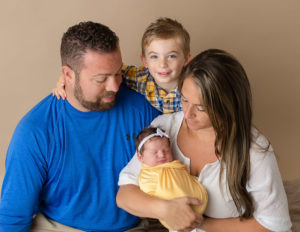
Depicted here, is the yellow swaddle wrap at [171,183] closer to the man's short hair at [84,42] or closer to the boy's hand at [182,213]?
the boy's hand at [182,213]

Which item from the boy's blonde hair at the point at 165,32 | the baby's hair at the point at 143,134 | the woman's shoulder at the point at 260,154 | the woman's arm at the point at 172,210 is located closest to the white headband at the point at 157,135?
the baby's hair at the point at 143,134

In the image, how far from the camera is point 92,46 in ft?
6.58

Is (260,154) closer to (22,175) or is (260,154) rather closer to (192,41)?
(22,175)

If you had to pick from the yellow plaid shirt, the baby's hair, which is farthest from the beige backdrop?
the baby's hair

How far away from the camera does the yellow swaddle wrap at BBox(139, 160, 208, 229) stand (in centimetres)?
186

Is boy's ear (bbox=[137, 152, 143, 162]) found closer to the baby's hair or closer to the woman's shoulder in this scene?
the baby's hair

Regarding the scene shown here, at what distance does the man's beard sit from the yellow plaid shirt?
30cm

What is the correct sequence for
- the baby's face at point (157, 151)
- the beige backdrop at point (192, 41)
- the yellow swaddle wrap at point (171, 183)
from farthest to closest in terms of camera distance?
the beige backdrop at point (192, 41), the baby's face at point (157, 151), the yellow swaddle wrap at point (171, 183)

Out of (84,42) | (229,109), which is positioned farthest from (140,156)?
(84,42)

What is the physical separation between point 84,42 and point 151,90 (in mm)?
523

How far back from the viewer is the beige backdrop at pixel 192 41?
270cm

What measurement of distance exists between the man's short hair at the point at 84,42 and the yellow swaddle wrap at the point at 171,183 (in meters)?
0.65

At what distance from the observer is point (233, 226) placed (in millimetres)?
1935

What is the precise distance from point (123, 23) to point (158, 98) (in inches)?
30.3
